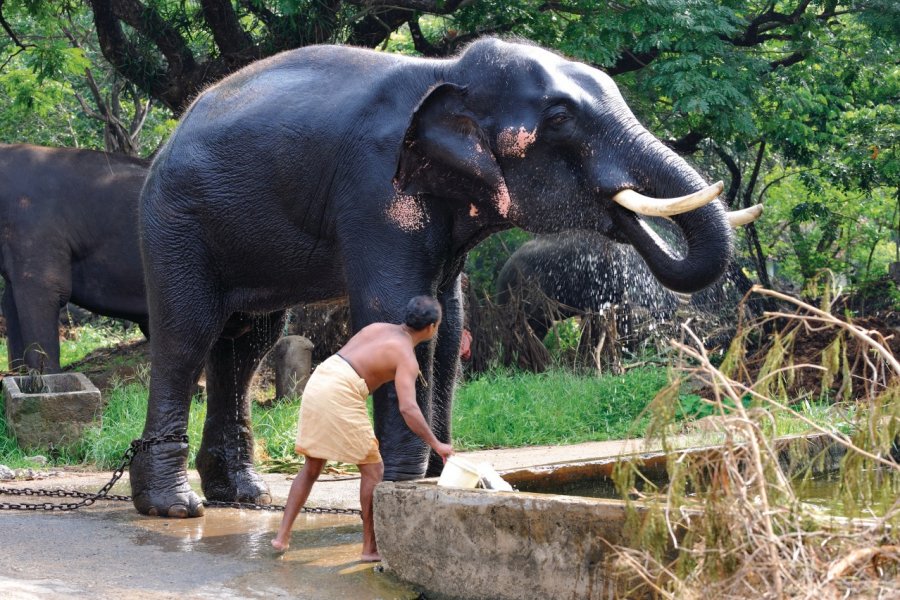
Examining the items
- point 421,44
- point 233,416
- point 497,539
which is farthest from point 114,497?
point 421,44

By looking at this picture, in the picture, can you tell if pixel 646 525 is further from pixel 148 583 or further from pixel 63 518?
pixel 63 518

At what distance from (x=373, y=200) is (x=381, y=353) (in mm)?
974

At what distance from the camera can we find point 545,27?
11.4 m

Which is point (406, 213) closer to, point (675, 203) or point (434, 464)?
point (675, 203)

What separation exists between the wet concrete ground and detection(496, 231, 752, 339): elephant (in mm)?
6121

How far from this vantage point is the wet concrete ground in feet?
15.2

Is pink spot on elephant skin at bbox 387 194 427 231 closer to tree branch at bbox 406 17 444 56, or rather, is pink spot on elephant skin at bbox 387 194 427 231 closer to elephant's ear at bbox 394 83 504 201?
elephant's ear at bbox 394 83 504 201

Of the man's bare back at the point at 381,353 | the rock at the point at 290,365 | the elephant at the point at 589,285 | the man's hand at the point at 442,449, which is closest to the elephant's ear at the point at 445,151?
the man's bare back at the point at 381,353

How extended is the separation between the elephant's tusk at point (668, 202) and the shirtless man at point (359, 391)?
1.04 metres

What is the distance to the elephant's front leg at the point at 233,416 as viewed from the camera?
7043 mm

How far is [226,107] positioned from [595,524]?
3446mm

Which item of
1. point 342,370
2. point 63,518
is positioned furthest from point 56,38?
point 342,370

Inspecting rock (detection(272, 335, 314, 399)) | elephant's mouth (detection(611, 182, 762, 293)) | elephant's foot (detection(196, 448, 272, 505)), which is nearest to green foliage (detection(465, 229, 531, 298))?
rock (detection(272, 335, 314, 399))

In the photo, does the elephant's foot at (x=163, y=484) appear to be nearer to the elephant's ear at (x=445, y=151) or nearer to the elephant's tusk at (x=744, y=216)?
the elephant's ear at (x=445, y=151)
